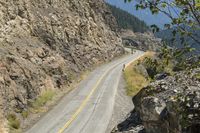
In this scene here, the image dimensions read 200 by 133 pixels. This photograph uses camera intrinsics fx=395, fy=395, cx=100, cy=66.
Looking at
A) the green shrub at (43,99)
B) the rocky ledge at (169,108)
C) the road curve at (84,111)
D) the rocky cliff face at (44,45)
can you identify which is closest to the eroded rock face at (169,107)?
the rocky ledge at (169,108)

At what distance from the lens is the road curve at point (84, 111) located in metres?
29.7

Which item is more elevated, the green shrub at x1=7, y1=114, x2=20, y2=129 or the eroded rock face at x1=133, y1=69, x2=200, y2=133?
the eroded rock face at x1=133, y1=69, x2=200, y2=133

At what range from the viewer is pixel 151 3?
315 inches

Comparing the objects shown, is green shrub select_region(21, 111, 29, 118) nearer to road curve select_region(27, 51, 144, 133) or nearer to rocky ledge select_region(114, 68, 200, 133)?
road curve select_region(27, 51, 144, 133)

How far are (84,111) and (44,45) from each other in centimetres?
1752

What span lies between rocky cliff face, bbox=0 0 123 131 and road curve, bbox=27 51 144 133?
278 centimetres

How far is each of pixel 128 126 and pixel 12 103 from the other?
12.7 meters

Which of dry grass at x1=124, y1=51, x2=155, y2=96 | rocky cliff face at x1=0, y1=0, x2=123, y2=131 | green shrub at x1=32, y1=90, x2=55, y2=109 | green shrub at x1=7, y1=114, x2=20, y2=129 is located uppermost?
rocky cliff face at x1=0, y1=0, x2=123, y2=131

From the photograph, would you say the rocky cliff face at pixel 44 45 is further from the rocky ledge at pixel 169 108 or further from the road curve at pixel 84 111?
the rocky ledge at pixel 169 108

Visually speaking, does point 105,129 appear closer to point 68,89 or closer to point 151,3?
point 68,89

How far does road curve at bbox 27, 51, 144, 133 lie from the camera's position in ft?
97.4

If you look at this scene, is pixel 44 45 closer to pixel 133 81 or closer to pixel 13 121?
pixel 133 81

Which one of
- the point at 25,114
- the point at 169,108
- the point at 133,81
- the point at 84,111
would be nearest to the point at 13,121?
the point at 25,114

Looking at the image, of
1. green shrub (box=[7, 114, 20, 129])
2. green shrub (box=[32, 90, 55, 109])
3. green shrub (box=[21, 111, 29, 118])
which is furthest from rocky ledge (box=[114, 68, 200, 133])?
green shrub (box=[32, 90, 55, 109])
